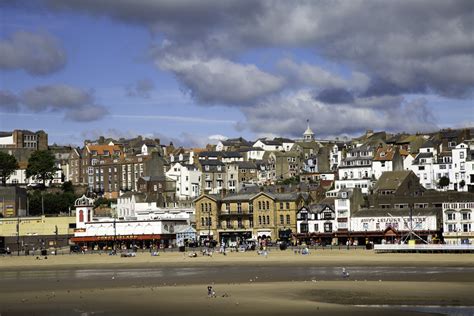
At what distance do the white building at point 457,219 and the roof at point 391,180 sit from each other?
528 inches

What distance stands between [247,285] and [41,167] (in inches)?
3769

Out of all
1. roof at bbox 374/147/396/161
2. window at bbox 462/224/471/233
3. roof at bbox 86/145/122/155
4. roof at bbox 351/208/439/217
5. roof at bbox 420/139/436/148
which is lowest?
window at bbox 462/224/471/233

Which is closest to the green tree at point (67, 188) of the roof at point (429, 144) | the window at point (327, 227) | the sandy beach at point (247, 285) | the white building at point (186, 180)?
the white building at point (186, 180)

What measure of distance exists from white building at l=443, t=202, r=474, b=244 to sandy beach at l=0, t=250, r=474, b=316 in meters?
11.7

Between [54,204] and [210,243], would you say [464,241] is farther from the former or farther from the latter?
[54,204]

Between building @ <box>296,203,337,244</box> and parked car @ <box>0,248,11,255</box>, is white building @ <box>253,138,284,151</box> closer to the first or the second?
building @ <box>296,203,337,244</box>

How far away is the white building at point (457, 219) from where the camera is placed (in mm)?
86062

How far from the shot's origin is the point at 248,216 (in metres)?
103

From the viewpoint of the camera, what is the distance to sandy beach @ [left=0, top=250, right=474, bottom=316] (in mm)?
42188

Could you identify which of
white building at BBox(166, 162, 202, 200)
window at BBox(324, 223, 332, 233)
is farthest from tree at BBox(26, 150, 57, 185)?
window at BBox(324, 223, 332, 233)

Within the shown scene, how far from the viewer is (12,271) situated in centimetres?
7206

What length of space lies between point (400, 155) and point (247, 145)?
58.1 m

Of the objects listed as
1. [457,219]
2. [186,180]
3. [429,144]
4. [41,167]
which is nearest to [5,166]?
[41,167]

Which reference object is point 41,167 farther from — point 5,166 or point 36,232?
point 36,232
